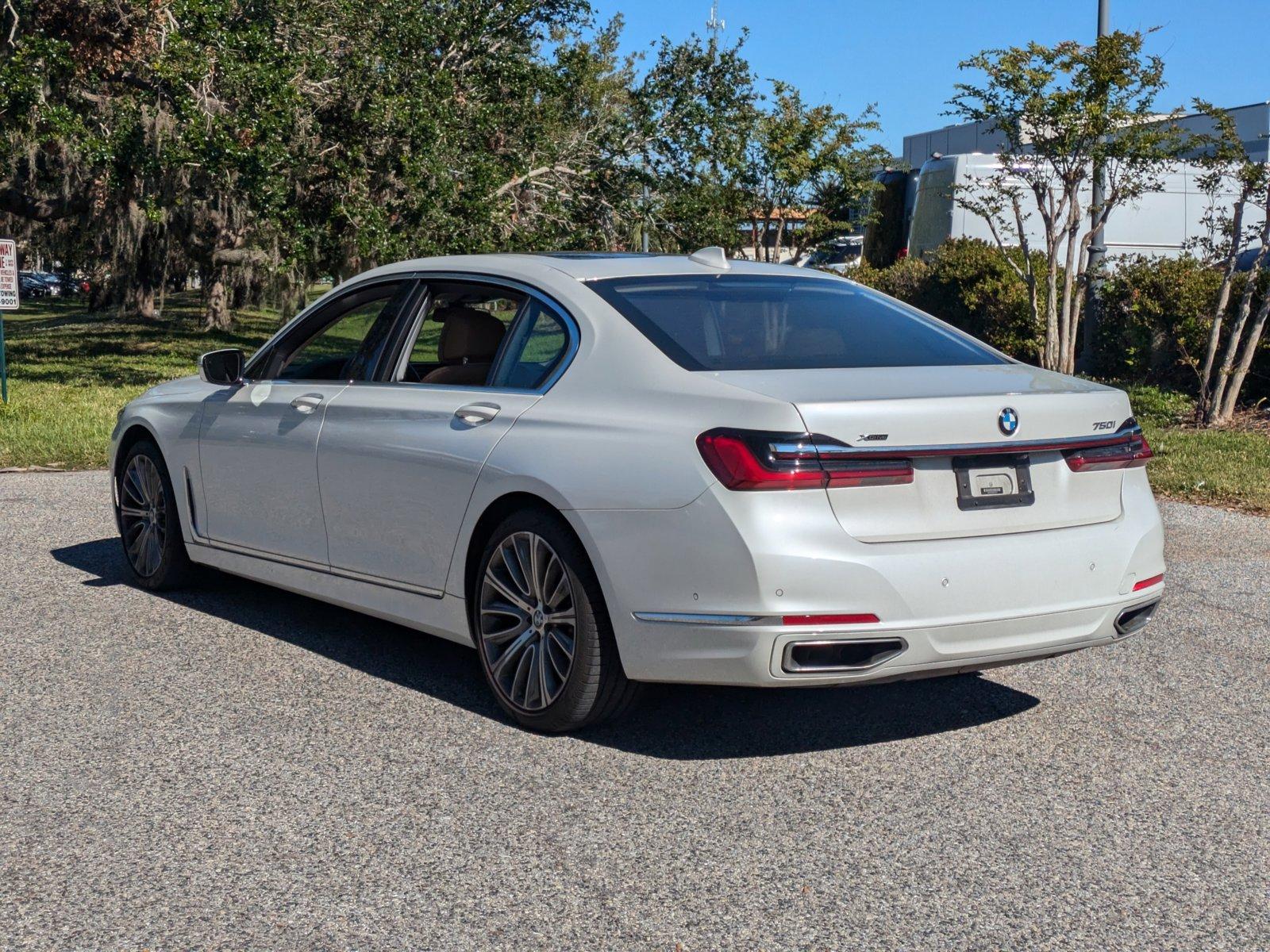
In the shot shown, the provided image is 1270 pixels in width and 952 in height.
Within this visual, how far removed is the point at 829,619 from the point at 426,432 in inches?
70.9

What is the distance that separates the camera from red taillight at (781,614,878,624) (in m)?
4.36

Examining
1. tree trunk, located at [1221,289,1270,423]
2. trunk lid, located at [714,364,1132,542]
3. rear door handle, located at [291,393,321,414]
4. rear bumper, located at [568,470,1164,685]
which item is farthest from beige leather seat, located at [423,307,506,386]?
tree trunk, located at [1221,289,1270,423]

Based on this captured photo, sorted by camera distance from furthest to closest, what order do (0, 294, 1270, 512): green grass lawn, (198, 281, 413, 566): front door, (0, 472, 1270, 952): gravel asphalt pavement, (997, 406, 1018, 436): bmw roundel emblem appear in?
(0, 294, 1270, 512): green grass lawn, (198, 281, 413, 566): front door, (997, 406, 1018, 436): bmw roundel emblem, (0, 472, 1270, 952): gravel asphalt pavement

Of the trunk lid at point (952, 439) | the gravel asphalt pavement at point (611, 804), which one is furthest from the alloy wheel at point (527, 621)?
the trunk lid at point (952, 439)

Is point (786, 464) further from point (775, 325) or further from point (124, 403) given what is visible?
point (124, 403)

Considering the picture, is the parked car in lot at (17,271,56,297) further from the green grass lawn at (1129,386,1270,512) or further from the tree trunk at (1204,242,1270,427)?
the tree trunk at (1204,242,1270,427)

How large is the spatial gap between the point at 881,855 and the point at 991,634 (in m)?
0.85

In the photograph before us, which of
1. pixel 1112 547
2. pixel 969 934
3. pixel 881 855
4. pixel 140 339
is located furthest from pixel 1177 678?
pixel 140 339

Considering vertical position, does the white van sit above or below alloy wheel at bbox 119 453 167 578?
above

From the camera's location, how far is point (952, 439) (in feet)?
14.7

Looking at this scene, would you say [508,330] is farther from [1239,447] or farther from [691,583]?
[1239,447]

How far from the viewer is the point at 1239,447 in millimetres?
13133

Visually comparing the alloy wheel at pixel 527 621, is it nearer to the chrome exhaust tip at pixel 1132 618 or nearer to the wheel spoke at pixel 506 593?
the wheel spoke at pixel 506 593

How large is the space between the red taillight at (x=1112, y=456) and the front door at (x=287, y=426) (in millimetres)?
2711
